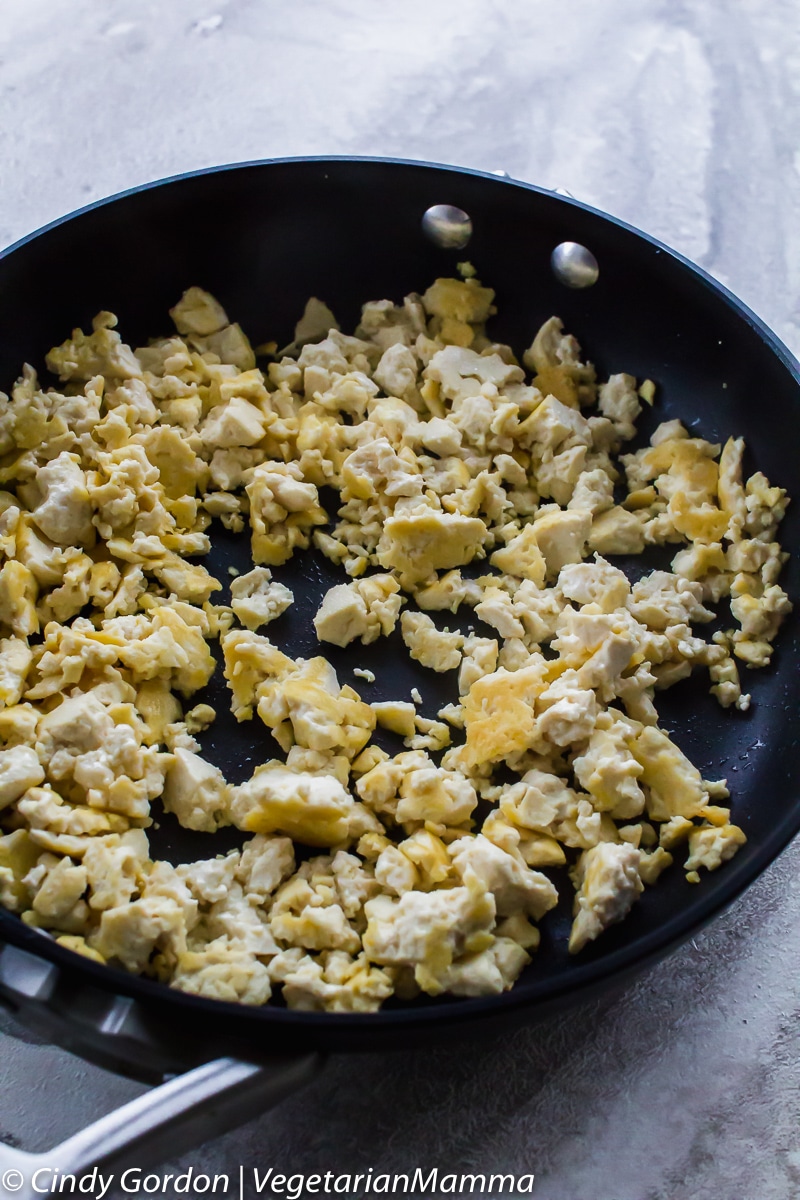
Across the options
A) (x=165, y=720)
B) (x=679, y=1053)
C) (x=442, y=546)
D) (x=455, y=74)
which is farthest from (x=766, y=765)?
(x=455, y=74)

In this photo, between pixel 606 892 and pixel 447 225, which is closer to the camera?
pixel 606 892

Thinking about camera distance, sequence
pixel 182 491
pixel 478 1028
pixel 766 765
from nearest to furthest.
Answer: pixel 478 1028 → pixel 766 765 → pixel 182 491

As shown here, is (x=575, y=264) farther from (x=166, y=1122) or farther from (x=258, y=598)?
(x=166, y=1122)

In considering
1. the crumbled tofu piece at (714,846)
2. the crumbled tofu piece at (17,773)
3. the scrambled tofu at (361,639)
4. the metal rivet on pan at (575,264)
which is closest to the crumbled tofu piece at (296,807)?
the scrambled tofu at (361,639)

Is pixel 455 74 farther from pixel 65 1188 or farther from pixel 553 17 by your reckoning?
pixel 65 1188

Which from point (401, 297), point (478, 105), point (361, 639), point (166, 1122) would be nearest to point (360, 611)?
point (361, 639)
